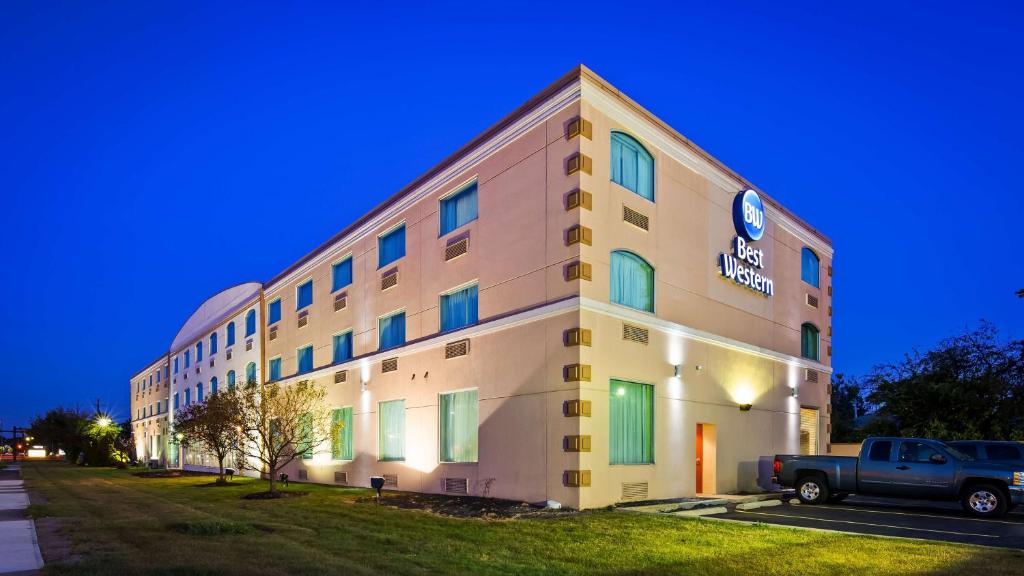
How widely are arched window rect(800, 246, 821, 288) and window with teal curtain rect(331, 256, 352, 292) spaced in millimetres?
17440

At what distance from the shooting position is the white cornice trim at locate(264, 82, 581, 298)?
18.4 m

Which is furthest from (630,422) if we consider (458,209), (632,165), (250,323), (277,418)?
(250,323)

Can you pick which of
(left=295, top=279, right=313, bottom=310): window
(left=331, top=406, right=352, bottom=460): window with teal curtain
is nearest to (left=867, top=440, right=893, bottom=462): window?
(left=331, top=406, right=352, bottom=460): window with teal curtain

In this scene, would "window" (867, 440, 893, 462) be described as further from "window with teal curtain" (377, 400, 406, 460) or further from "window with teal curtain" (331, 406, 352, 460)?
"window with teal curtain" (331, 406, 352, 460)

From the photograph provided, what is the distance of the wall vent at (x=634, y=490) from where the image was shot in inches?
702

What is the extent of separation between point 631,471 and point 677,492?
228cm

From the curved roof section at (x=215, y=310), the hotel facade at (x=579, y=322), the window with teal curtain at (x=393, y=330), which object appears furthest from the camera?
the curved roof section at (x=215, y=310)

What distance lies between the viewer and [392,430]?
81.4 ft

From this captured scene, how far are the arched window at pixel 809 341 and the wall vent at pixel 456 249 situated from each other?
44.3 feet

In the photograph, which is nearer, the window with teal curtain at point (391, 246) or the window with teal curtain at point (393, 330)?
the window with teal curtain at point (393, 330)

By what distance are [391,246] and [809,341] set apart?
16.1m

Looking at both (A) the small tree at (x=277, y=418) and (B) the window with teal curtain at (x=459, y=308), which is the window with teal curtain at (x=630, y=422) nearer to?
(B) the window with teal curtain at (x=459, y=308)

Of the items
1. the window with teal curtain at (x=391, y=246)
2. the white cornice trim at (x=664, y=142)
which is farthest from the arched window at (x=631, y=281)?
the window with teal curtain at (x=391, y=246)

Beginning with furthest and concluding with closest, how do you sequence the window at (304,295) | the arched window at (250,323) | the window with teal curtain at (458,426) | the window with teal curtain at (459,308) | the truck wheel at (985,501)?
the arched window at (250,323)
the window at (304,295)
the window with teal curtain at (459,308)
the window with teal curtain at (458,426)
the truck wheel at (985,501)
